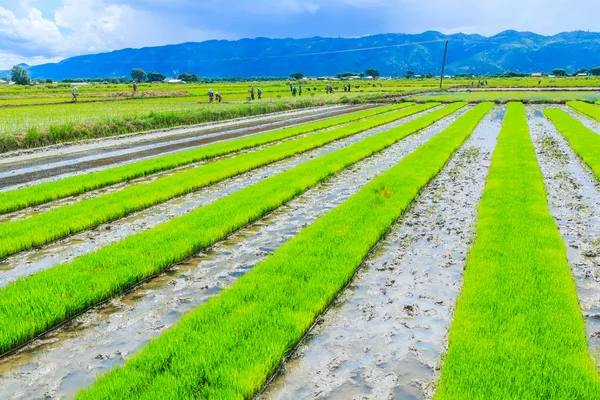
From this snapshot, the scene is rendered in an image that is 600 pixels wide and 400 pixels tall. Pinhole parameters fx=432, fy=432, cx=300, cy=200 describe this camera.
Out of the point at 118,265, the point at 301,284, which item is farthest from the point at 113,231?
the point at 301,284

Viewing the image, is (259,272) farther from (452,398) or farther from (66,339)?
(452,398)

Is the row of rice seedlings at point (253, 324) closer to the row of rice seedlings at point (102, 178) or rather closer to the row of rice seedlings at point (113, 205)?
the row of rice seedlings at point (113, 205)

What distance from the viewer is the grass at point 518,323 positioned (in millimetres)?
4117

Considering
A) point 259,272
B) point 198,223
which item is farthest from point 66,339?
point 198,223

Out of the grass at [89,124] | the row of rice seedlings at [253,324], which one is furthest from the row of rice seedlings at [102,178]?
the grass at [89,124]

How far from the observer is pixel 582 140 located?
20375 millimetres

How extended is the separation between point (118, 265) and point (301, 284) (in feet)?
9.94

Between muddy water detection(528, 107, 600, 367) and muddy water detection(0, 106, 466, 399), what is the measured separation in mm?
5047

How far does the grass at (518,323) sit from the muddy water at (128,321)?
11.5 feet

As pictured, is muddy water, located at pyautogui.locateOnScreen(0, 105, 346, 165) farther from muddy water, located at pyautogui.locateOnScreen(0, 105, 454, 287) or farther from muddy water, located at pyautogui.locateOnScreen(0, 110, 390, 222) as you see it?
muddy water, located at pyautogui.locateOnScreen(0, 105, 454, 287)

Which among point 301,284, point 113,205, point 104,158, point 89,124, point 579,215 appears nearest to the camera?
point 301,284

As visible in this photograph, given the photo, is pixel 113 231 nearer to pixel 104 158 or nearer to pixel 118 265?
pixel 118 265

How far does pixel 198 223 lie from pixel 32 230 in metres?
3.31

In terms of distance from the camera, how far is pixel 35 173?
15.3 meters
